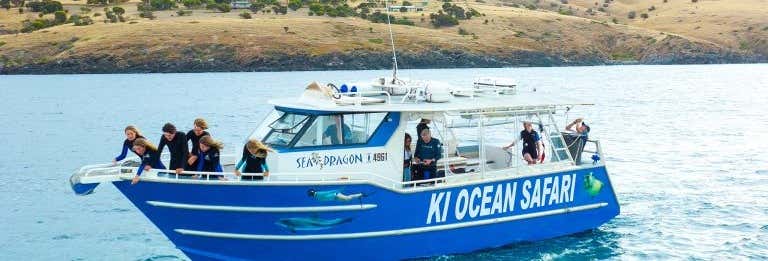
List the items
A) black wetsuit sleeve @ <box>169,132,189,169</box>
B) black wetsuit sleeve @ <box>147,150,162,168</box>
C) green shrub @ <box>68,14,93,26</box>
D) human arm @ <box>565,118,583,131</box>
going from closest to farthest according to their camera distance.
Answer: black wetsuit sleeve @ <box>147,150,162,168</box>
black wetsuit sleeve @ <box>169,132,189,169</box>
human arm @ <box>565,118,583,131</box>
green shrub @ <box>68,14,93,26</box>

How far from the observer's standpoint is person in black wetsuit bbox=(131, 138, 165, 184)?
1464cm

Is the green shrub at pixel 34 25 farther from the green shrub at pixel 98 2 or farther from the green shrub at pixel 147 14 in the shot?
the green shrub at pixel 98 2

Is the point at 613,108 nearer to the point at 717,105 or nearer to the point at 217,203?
the point at 717,105

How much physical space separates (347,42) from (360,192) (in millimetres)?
96225

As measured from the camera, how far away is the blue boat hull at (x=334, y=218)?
14672 millimetres

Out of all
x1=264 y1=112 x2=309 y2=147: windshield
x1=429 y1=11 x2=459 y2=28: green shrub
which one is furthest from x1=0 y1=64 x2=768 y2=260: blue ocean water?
x1=429 y1=11 x2=459 y2=28: green shrub

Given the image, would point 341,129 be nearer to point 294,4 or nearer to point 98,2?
point 294,4

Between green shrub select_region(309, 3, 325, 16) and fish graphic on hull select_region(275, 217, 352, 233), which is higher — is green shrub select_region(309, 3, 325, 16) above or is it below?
below

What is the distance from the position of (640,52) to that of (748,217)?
356 ft

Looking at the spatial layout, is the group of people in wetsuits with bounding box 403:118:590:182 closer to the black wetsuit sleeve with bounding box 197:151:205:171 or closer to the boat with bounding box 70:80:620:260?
the boat with bounding box 70:80:620:260

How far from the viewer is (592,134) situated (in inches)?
1706

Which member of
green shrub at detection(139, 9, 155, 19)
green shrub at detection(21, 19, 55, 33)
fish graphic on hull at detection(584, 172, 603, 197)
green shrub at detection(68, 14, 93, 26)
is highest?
fish graphic on hull at detection(584, 172, 603, 197)

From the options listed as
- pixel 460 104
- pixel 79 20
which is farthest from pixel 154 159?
pixel 79 20

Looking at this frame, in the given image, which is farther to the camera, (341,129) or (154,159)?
(341,129)
